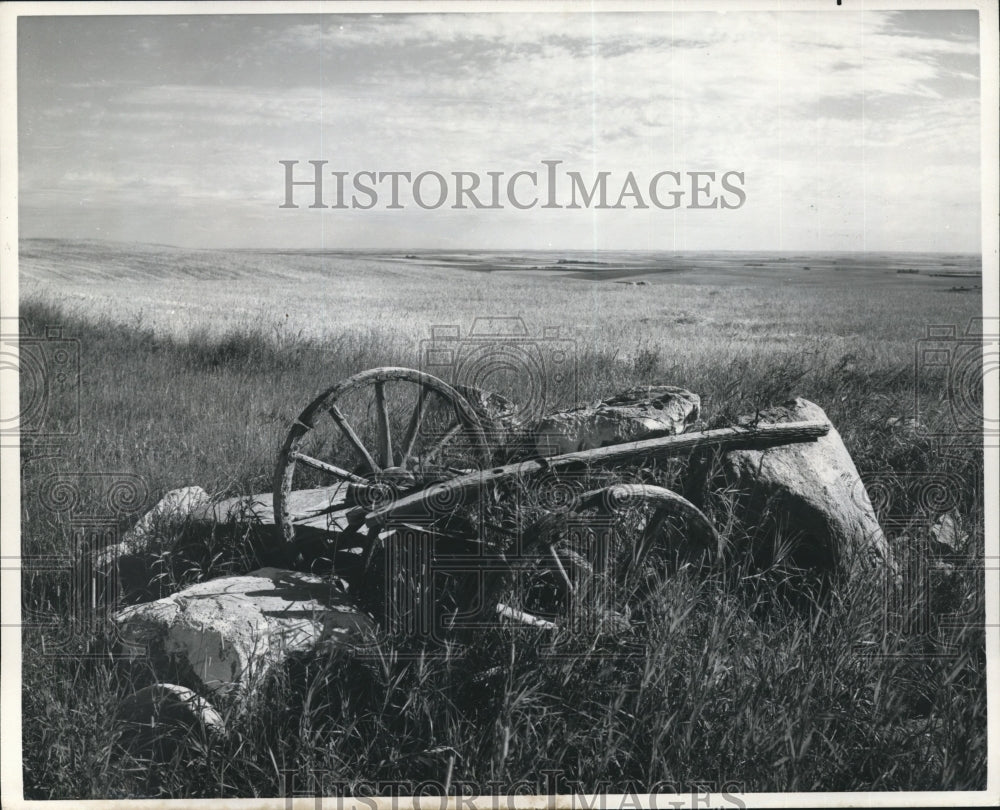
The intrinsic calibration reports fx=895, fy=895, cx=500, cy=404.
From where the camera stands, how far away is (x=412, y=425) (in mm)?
4336

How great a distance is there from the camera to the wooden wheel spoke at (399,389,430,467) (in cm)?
433

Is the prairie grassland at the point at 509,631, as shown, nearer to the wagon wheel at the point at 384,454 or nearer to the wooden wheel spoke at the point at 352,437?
the wagon wheel at the point at 384,454

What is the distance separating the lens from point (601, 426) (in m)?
4.43

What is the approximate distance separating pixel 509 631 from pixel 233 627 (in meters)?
1.18

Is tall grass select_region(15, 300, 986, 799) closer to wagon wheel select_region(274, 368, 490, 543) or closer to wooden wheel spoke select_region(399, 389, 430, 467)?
wagon wheel select_region(274, 368, 490, 543)

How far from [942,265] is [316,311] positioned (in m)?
3.39

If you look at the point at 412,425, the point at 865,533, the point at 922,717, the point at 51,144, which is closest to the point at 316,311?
the point at 412,425

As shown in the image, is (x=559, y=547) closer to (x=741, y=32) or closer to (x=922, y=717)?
(x=922, y=717)

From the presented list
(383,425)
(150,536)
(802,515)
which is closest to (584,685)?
(802,515)

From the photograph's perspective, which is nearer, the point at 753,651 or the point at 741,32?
the point at 753,651

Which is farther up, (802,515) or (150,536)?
(802,515)

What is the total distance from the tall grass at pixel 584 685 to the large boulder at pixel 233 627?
11cm

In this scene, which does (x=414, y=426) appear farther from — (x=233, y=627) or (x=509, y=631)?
(x=233, y=627)

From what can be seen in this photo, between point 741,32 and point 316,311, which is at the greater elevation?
point 741,32
